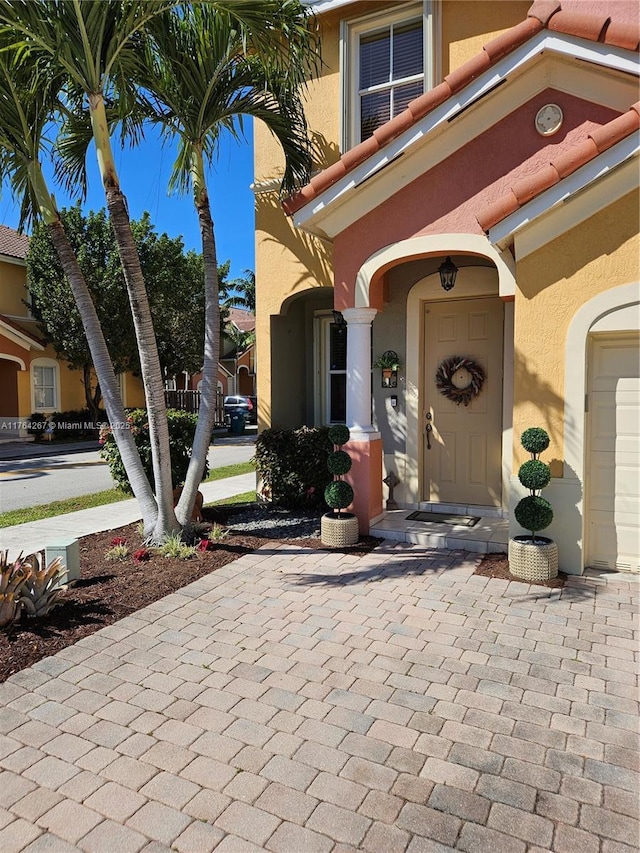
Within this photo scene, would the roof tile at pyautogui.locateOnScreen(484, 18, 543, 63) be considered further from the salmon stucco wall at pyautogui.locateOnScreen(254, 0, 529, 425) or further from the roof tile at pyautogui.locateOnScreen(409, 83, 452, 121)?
the salmon stucco wall at pyautogui.locateOnScreen(254, 0, 529, 425)

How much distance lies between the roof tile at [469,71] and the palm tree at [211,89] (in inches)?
64.0

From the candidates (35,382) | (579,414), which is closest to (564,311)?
(579,414)

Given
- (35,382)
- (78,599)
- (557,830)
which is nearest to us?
(557,830)

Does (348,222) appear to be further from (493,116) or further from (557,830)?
(557,830)

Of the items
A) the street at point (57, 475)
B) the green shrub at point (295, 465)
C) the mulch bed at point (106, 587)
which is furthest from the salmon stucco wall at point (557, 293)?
the street at point (57, 475)

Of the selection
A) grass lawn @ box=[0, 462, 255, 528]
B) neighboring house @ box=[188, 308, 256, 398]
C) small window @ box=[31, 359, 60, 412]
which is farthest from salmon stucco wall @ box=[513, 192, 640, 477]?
→ neighboring house @ box=[188, 308, 256, 398]

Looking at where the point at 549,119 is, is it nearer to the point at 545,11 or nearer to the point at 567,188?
the point at 545,11

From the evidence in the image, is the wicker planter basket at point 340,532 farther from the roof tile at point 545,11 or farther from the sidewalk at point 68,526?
the roof tile at point 545,11

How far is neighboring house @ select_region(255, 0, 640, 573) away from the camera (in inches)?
213

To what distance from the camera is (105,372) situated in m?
6.60

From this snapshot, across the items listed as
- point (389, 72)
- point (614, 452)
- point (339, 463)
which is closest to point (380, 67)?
point (389, 72)

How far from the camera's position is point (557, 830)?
8.37 feet

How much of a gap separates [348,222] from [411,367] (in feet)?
7.43

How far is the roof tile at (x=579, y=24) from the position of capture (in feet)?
17.9
